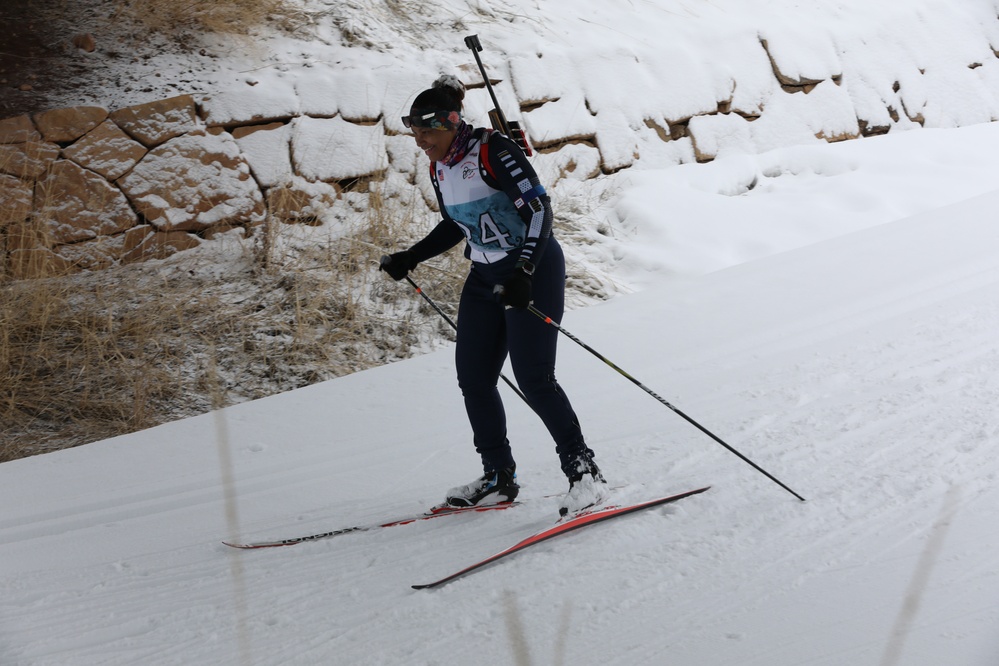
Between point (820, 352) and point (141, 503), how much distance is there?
3665 mm

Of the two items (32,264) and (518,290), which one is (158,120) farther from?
(518,290)

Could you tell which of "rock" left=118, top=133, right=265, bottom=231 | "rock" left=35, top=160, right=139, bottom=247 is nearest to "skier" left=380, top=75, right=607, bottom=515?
"rock" left=118, top=133, right=265, bottom=231

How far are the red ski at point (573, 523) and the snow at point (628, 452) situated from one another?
40 mm

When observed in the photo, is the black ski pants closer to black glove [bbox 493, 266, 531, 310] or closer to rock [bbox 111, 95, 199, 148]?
black glove [bbox 493, 266, 531, 310]

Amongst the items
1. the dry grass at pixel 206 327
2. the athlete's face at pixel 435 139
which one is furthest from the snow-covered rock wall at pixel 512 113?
the athlete's face at pixel 435 139

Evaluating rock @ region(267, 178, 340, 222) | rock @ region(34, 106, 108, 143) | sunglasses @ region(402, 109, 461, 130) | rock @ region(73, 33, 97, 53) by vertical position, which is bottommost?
rock @ region(267, 178, 340, 222)

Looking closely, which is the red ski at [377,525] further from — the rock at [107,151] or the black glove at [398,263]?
→ the rock at [107,151]

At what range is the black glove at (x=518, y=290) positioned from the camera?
2.96 meters

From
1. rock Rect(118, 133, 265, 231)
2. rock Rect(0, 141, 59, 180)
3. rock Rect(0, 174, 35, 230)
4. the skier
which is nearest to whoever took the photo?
the skier

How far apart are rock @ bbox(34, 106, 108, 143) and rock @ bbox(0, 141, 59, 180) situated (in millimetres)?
92

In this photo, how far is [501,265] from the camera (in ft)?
10.6

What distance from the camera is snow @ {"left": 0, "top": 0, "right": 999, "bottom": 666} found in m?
2.53

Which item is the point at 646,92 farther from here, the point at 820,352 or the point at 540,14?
the point at 820,352

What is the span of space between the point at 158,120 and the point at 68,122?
1.97 ft
